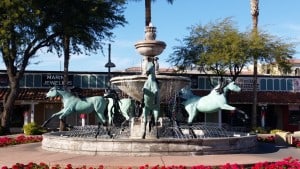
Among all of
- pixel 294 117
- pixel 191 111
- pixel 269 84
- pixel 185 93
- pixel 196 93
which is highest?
pixel 269 84

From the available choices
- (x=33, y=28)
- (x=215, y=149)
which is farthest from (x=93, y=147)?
(x=33, y=28)

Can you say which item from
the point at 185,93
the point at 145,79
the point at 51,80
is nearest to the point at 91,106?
the point at 145,79

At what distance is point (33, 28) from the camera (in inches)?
1357

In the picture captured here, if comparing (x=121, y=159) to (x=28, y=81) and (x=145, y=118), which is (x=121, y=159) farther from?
(x=28, y=81)

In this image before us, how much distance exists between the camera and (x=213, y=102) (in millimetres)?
17734

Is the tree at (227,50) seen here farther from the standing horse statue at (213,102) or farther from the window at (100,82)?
the standing horse statue at (213,102)

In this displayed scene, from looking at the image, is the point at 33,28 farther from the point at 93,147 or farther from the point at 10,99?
the point at 93,147

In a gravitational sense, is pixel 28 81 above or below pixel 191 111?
above

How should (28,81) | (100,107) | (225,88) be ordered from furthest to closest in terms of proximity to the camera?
(28,81) < (100,107) < (225,88)

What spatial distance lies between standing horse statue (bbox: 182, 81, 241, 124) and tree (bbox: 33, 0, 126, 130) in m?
16.9

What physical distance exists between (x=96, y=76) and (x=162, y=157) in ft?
103

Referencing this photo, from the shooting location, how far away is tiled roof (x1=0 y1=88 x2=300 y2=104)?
41.6 meters

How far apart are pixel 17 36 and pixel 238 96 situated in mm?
21003

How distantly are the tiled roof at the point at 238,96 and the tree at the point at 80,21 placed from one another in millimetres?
5007
